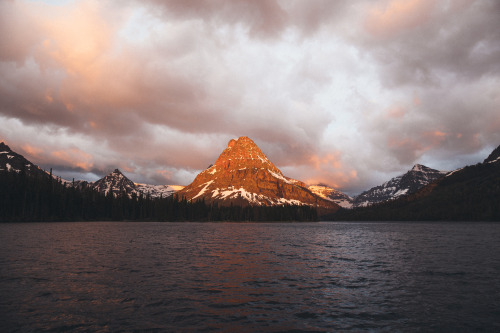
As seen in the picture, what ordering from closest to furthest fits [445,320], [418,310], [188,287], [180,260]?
1. [445,320]
2. [418,310]
3. [188,287]
4. [180,260]

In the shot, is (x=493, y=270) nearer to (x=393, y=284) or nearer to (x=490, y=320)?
(x=393, y=284)

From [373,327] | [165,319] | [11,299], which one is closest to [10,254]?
[11,299]

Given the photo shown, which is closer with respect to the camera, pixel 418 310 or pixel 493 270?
pixel 418 310

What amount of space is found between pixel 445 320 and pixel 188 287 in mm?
20104

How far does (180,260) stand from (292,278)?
1921 centimetres

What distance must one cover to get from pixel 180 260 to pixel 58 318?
26138 millimetres

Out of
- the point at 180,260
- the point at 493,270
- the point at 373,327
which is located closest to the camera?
the point at 373,327

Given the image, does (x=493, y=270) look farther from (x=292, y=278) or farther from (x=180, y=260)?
(x=180, y=260)

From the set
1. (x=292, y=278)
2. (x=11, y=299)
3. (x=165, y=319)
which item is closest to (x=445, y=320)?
(x=292, y=278)

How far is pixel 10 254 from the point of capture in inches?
1889

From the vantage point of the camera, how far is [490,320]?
2002 centimetres

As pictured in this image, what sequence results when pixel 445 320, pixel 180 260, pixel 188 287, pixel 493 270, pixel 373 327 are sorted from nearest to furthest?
pixel 373 327, pixel 445 320, pixel 188 287, pixel 493 270, pixel 180 260

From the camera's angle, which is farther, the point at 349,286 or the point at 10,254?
the point at 10,254

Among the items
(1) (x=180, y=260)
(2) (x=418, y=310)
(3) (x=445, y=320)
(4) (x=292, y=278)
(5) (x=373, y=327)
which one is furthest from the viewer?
(1) (x=180, y=260)
